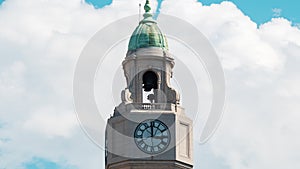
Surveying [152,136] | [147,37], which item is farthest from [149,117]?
[147,37]

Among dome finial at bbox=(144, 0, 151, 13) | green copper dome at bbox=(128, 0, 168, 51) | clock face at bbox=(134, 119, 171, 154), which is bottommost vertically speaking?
clock face at bbox=(134, 119, 171, 154)

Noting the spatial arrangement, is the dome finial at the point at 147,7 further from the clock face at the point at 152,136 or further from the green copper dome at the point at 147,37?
the clock face at the point at 152,136

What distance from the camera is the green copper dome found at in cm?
10588

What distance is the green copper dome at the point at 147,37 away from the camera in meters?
106

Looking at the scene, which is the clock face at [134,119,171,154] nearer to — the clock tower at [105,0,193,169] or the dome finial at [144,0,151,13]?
the clock tower at [105,0,193,169]

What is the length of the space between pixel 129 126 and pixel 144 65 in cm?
508

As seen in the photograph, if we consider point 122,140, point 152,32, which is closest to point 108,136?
point 122,140

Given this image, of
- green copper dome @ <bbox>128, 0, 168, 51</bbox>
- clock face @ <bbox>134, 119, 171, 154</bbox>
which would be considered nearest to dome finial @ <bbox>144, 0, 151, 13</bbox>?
green copper dome @ <bbox>128, 0, 168, 51</bbox>

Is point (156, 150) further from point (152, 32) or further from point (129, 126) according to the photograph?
point (152, 32)

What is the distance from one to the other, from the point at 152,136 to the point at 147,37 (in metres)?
8.14

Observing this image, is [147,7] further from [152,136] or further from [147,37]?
[152,136]

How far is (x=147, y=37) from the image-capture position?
348 ft

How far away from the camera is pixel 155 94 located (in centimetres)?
10450

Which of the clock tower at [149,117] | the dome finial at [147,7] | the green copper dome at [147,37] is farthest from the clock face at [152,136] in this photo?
the dome finial at [147,7]
